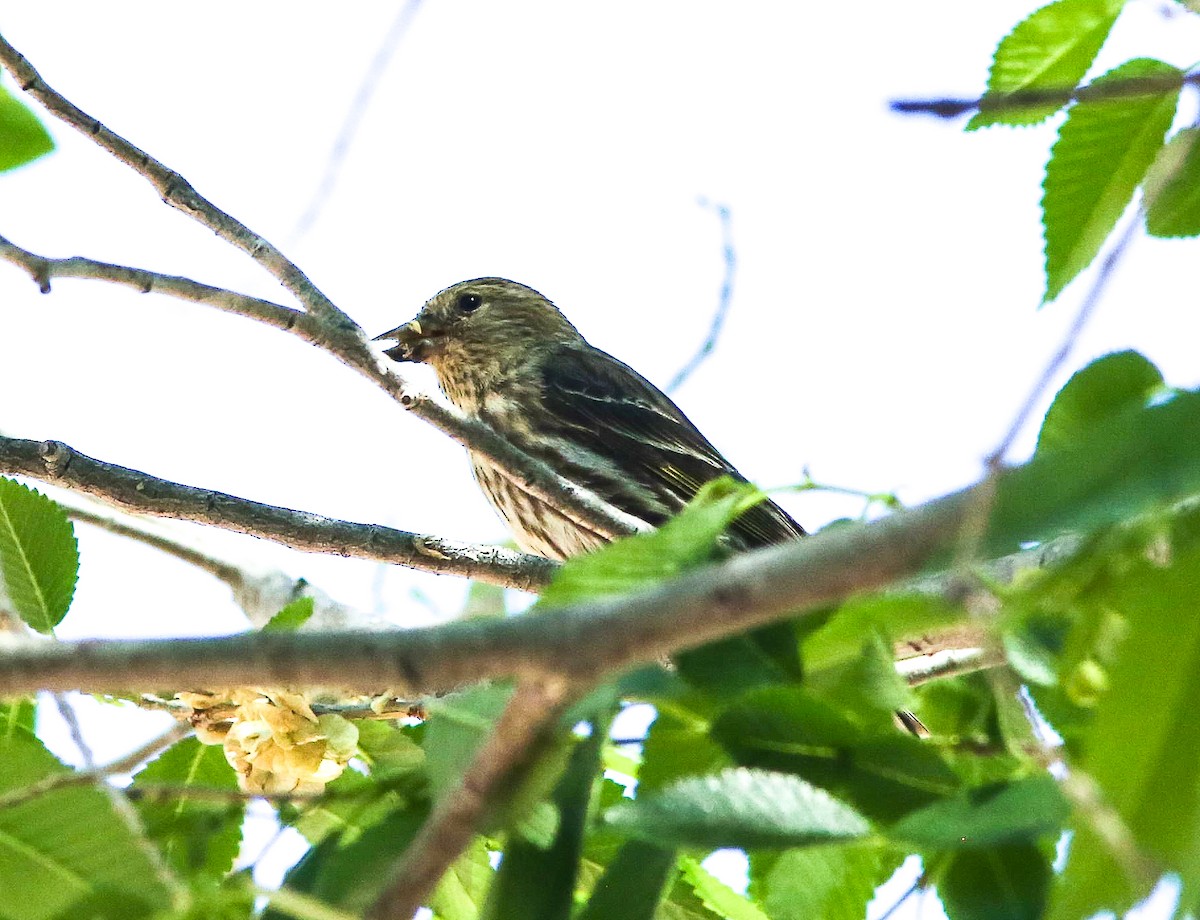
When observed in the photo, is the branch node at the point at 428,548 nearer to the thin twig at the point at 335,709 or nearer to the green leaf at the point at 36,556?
the thin twig at the point at 335,709

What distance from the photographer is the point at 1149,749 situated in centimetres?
121

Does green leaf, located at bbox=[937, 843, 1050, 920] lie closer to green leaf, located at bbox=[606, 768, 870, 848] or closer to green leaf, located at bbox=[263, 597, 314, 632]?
green leaf, located at bbox=[606, 768, 870, 848]

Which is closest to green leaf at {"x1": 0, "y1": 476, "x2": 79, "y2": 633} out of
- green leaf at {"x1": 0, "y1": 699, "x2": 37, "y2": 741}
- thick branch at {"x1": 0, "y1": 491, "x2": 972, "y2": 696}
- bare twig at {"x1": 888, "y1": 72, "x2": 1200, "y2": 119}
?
green leaf at {"x1": 0, "y1": 699, "x2": 37, "y2": 741}

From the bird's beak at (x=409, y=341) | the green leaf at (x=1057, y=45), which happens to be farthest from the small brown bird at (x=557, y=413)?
the green leaf at (x=1057, y=45)

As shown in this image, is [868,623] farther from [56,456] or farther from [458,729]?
[56,456]

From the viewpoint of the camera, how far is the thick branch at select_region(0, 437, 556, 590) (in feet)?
11.8

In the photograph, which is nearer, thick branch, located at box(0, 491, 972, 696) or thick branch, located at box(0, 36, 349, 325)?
thick branch, located at box(0, 491, 972, 696)

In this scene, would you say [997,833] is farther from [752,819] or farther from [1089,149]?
[1089,149]

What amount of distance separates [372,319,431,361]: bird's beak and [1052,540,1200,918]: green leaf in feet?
20.3

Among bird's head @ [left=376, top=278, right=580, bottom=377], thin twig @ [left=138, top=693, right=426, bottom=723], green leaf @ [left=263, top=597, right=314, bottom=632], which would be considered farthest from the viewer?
bird's head @ [left=376, top=278, right=580, bottom=377]

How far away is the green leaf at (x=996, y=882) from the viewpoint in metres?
1.58

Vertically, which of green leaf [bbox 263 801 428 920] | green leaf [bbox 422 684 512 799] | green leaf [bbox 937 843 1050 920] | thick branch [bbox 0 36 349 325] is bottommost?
green leaf [bbox 937 843 1050 920]

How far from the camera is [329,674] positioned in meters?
1.32

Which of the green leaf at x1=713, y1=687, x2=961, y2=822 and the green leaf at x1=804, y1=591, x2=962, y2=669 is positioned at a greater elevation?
the green leaf at x1=804, y1=591, x2=962, y2=669
